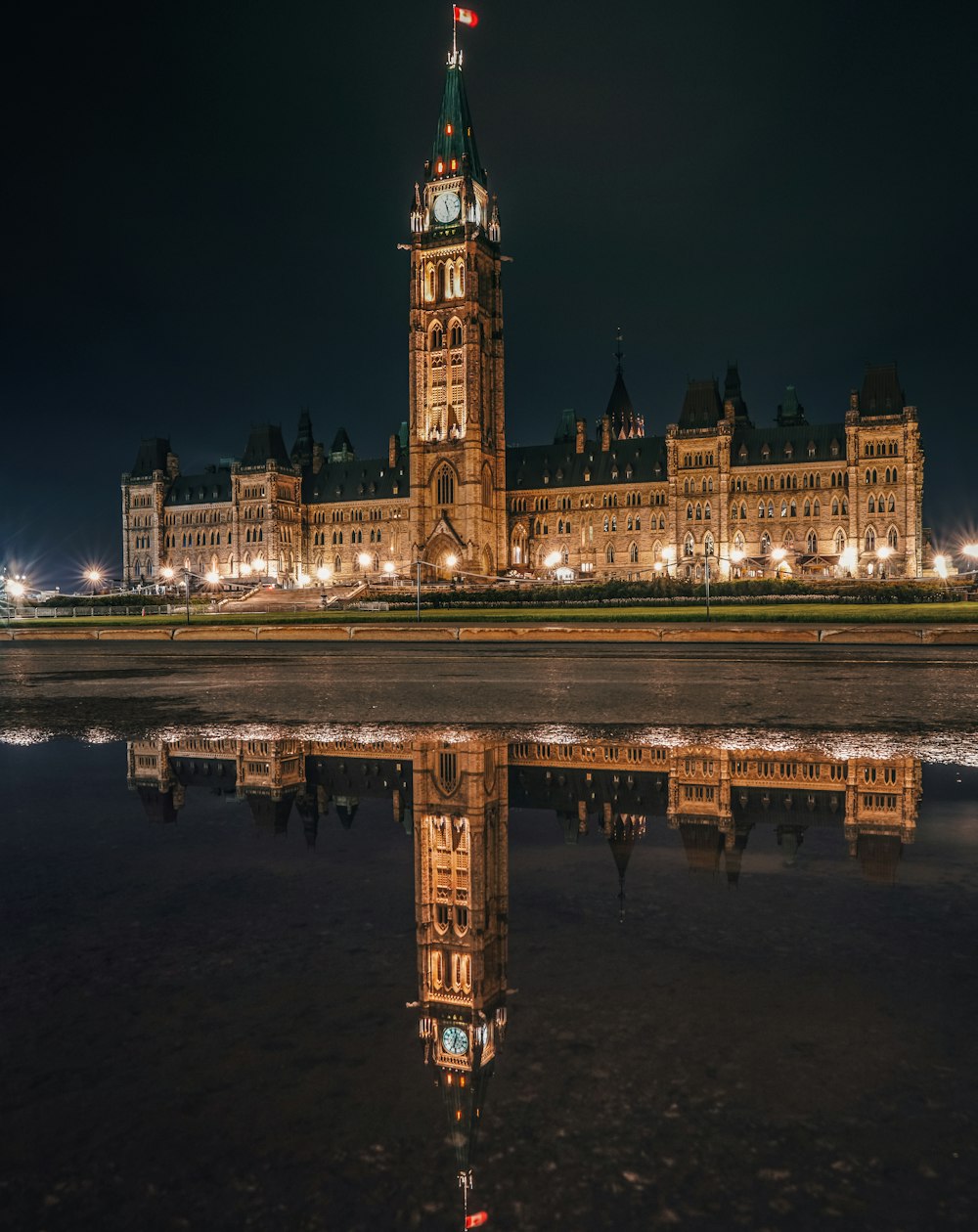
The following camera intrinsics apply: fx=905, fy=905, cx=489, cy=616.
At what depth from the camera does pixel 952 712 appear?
1041cm

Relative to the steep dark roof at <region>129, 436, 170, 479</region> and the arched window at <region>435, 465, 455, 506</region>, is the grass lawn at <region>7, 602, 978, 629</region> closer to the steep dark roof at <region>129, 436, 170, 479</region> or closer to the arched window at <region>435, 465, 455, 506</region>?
the arched window at <region>435, 465, 455, 506</region>

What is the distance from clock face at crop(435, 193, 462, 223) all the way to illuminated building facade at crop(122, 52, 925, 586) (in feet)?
0.67

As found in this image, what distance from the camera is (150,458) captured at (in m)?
118

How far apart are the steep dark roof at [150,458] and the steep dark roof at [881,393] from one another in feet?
276

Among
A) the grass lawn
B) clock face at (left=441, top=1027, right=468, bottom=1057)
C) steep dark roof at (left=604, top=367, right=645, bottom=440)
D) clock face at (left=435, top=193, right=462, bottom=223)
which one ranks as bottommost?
clock face at (left=441, top=1027, right=468, bottom=1057)

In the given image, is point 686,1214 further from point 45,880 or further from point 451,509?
point 451,509

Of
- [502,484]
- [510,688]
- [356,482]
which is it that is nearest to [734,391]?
[502,484]

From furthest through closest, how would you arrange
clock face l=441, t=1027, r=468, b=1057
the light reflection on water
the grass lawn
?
the grass lawn < clock face l=441, t=1027, r=468, b=1057 < the light reflection on water

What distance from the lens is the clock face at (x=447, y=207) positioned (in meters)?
95.1

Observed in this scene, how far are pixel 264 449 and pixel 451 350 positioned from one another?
94.2ft

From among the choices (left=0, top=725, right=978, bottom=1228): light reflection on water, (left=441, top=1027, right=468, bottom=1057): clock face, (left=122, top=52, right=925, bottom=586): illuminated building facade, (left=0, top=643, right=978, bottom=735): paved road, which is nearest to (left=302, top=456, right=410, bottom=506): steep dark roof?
(left=122, top=52, right=925, bottom=586): illuminated building facade

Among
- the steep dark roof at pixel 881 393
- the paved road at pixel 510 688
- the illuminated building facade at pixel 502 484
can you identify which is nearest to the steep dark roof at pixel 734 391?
the illuminated building facade at pixel 502 484

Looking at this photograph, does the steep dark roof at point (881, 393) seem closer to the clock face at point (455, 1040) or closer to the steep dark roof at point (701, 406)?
the steep dark roof at point (701, 406)

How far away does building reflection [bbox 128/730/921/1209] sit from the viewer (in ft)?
9.40
